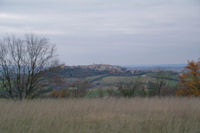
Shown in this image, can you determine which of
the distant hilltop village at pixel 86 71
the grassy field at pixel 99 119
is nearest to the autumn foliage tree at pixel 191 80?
the distant hilltop village at pixel 86 71

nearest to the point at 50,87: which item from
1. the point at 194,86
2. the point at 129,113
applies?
the point at 129,113

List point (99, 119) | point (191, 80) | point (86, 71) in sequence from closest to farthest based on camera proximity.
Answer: point (99, 119) → point (191, 80) → point (86, 71)

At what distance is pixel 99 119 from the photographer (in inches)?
282

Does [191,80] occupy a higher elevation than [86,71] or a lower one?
lower

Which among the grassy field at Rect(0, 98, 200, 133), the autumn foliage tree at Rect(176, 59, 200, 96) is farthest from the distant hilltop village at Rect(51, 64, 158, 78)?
the grassy field at Rect(0, 98, 200, 133)

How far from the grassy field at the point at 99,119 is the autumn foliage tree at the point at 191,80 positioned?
2433 cm

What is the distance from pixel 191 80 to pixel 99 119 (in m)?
31.0

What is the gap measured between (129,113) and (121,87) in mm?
19446

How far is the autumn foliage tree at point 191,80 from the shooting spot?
33.3m

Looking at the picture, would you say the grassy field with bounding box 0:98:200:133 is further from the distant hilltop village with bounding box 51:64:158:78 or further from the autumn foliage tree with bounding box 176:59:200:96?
the autumn foliage tree with bounding box 176:59:200:96

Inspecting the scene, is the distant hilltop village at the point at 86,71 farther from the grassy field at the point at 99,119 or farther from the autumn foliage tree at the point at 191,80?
the grassy field at the point at 99,119

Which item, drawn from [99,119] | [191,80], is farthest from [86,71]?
[99,119]

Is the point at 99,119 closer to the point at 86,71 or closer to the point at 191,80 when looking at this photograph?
the point at 86,71

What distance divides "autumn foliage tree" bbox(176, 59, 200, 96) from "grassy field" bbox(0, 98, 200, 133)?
79.8ft
